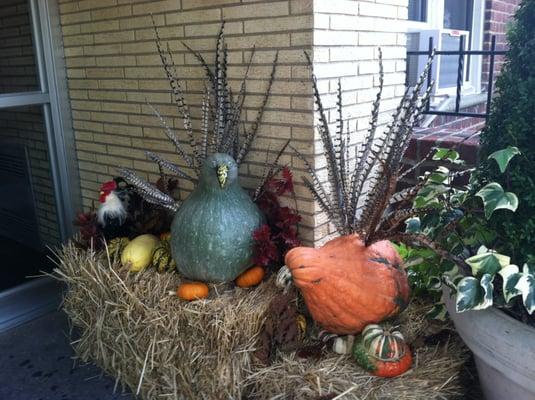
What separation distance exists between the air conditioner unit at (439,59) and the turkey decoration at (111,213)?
95.8 inches

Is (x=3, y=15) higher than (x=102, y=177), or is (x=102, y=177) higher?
(x=3, y=15)

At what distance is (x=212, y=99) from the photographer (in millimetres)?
2664

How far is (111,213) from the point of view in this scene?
9.16 ft

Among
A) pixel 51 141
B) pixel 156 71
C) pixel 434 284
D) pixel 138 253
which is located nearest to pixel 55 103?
pixel 51 141

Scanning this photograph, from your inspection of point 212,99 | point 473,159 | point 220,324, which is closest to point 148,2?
point 212,99

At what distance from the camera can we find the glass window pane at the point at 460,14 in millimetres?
4953

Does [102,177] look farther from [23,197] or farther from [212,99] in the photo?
[212,99]

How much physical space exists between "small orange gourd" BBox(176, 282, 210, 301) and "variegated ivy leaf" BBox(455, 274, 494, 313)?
1094 millimetres

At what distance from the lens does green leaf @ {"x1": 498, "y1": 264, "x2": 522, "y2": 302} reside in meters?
1.72

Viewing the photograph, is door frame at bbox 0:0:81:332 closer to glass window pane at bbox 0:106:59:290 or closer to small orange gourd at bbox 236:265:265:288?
glass window pane at bbox 0:106:59:290

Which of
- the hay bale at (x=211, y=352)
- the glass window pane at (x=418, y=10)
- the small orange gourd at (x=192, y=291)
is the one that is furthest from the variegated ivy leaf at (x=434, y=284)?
the glass window pane at (x=418, y=10)

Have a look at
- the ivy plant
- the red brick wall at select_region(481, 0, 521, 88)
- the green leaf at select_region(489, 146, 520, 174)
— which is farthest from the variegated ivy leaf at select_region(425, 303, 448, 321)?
the red brick wall at select_region(481, 0, 521, 88)

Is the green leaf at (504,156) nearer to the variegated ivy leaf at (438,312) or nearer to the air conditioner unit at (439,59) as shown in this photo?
the variegated ivy leaf at (438,312)

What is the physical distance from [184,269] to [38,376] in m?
1.13
